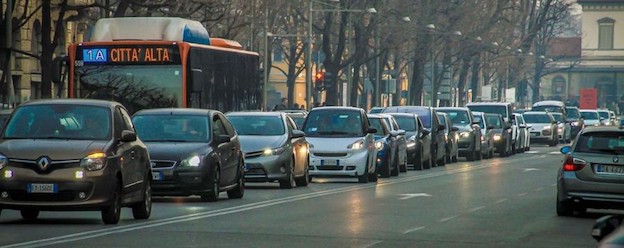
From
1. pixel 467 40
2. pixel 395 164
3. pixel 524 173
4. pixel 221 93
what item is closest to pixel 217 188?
pixel 221 93

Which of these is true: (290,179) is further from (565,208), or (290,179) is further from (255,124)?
(565,208)

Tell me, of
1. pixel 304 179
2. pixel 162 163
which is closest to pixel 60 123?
pixel 162 163

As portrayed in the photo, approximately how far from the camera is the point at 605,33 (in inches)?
6737

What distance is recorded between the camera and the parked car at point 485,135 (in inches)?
2143

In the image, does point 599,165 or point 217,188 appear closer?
point 599,165

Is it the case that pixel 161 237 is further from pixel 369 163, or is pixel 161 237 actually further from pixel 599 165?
pixel 369 163

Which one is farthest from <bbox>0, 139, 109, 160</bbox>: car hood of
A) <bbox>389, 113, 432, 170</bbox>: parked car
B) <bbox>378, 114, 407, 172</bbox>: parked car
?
<bbox>389, 113, 432, 170</bbox>: parked car

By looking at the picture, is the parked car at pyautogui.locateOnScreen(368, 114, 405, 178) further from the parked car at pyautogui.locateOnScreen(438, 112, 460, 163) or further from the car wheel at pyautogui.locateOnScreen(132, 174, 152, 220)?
the car wheel at pyautogui.locateOnScreen(132, 174, 152, 220)

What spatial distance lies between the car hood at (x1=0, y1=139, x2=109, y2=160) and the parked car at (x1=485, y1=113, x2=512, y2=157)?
39265 mm

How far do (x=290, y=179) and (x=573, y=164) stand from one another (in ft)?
26.7

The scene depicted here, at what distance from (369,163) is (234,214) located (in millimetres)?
12057

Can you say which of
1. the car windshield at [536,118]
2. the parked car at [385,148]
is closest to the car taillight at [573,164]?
the parked car at [385,148]

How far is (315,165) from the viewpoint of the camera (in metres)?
32.6

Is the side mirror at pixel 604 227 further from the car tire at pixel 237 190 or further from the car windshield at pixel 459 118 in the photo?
the car windshield at pixel 459 118
